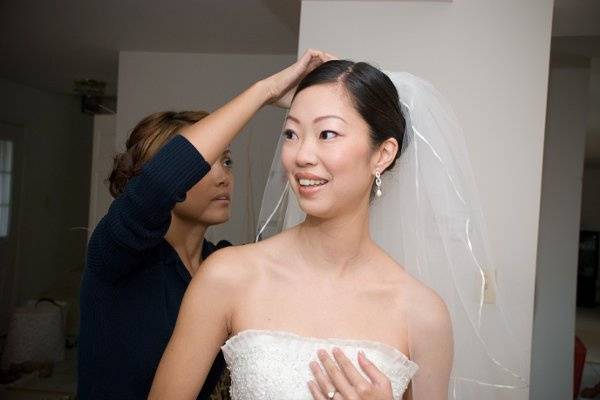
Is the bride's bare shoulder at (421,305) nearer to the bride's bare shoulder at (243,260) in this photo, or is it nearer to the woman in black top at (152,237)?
the bride's bare shoulder at (243,260)

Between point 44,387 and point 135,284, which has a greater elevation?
point 135,284

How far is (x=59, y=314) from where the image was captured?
5074 mm

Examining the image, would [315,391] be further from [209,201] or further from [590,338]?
[590,338]

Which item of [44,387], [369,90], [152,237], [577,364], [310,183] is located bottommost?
[44,387]

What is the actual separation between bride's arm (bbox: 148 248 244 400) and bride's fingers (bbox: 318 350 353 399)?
25 cm

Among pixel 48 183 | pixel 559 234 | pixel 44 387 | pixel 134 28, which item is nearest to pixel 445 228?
pixel 559 234

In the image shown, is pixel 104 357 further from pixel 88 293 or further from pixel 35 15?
pixel 35 15

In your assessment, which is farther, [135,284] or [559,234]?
[559,234]

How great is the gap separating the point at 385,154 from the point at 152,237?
546 mm

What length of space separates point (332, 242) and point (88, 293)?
0.59 m

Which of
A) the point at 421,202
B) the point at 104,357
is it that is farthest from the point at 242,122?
the point at 104,357

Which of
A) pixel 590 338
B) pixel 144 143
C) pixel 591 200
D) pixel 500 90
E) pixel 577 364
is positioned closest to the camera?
pixel 144 143

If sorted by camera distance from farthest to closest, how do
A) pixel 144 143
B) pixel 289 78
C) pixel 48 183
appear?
pixel 48 183
pixel 144 143
pixel 289 78

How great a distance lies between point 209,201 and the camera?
1.54 metres
